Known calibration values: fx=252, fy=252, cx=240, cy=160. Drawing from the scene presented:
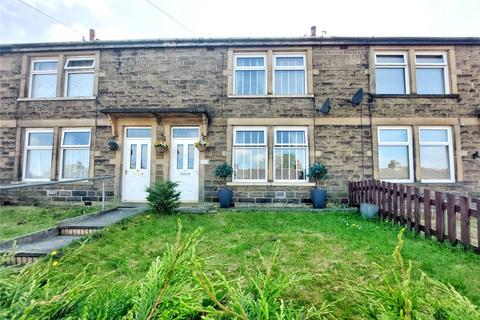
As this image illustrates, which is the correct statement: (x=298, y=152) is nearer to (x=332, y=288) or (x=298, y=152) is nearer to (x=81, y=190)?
(x=332, y=288)

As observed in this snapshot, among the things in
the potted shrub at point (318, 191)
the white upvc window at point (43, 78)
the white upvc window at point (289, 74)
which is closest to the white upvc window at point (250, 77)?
the white upvc window at point (289, 74)

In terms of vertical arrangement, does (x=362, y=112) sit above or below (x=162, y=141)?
above

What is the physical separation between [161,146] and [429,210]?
823 cm

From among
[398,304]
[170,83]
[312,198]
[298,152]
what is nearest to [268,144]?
[298,152]

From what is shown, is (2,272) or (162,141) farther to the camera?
(162,141)

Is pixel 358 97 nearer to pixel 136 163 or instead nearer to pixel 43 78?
pixel 136 163

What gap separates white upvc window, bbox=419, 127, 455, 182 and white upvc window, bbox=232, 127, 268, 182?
19.3 ft

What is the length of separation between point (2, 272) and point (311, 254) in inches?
153

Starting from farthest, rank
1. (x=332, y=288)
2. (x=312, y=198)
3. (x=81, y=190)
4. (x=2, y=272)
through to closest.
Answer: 1. (x=81, y=190)
2. (x=312, y=198)
3. (x=332, y=288)
4. (x=2, y=272)

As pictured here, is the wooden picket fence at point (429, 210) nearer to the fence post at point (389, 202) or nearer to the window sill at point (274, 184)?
the fence post at point (389, 202)

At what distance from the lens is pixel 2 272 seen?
112 centimetres

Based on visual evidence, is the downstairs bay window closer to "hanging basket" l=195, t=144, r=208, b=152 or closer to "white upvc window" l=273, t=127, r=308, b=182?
"white upvc window" l=273, t=127, r=308, b=182

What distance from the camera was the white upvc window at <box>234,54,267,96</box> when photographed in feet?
32.8

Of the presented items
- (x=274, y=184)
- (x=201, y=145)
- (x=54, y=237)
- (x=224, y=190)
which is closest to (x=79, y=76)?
(x=201, y=145)
